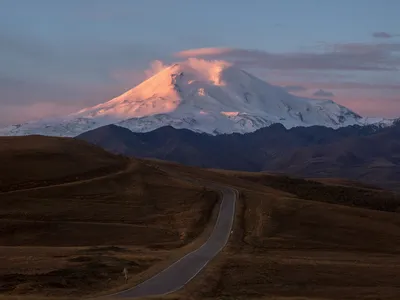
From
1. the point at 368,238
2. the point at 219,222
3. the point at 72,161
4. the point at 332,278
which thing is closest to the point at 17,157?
the point at 72,161

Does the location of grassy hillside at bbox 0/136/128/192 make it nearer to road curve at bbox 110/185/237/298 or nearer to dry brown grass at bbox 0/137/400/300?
dry brown grass at bbox 0/137/400/300

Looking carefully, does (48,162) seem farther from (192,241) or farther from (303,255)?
(303,255)

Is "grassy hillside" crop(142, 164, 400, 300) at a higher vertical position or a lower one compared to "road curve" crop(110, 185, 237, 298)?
lower

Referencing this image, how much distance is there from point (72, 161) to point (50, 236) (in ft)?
142

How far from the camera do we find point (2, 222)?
2516 inches

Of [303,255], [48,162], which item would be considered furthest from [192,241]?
[48,162]

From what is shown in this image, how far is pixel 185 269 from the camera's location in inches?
1678

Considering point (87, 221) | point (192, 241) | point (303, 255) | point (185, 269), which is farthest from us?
point (87, 221)

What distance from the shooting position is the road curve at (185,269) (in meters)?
35.4

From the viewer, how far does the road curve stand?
35.4 meters

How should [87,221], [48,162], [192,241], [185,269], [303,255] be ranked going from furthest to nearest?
[48,162] → [87,221] → [192,241] → [303,255] → [185,269]

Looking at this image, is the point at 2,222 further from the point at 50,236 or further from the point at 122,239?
the point at 122,239

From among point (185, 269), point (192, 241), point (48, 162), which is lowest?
point (192, 241)

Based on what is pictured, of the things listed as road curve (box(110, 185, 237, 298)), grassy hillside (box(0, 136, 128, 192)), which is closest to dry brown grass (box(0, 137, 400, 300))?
road curve (box(110, 185, 237, 298))
